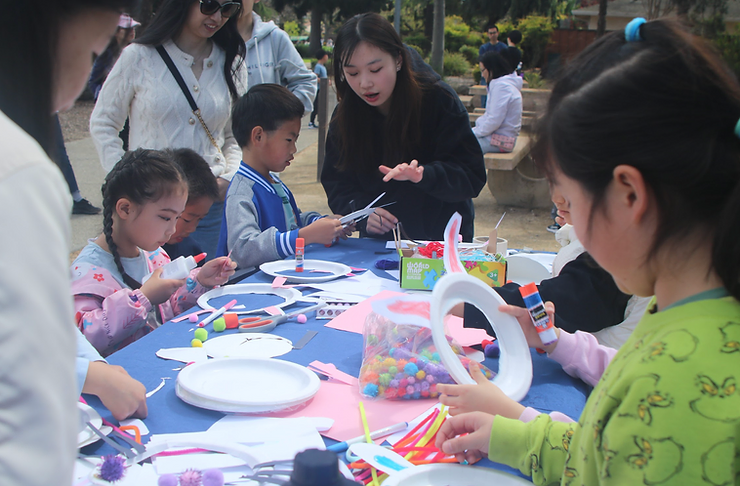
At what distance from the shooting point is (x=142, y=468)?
1078 millimetres

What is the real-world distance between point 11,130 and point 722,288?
2.79ft

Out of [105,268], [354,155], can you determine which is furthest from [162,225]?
[354,155]

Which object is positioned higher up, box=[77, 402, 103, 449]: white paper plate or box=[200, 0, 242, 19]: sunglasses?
box=[200, 0, 242, 19]: sunglasses

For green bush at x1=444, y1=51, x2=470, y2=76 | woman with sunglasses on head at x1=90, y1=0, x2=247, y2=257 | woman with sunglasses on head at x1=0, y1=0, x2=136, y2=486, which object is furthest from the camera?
green bush at x1=444, y1=51, x2=470, y2=76

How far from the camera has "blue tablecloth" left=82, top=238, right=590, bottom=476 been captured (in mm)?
1256

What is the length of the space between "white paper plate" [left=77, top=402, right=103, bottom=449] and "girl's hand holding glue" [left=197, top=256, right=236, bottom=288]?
1025 mm

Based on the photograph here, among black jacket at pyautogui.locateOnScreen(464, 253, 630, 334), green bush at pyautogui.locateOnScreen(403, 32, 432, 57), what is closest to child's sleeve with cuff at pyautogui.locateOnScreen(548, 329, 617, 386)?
black jacket at pyautogui.locateOnScreen(464, 253, 630, 334)

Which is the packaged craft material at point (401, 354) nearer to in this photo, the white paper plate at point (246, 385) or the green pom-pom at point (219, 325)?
the white paper plate at point (246, 385)

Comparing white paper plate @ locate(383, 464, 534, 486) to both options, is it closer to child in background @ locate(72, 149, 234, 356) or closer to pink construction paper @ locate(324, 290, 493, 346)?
pink construction paper @ locate(324, 290, 493, 346)

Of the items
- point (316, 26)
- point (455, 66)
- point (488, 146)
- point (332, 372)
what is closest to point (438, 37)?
point (455, 66)

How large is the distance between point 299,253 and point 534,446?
1469mm

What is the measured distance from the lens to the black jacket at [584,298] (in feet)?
5.55

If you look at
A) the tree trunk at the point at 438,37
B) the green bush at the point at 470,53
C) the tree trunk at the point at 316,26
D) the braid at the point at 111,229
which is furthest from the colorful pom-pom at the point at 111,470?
the tree trunk at the point at 316,26

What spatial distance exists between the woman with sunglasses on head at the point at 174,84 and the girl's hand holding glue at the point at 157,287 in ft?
4.04
